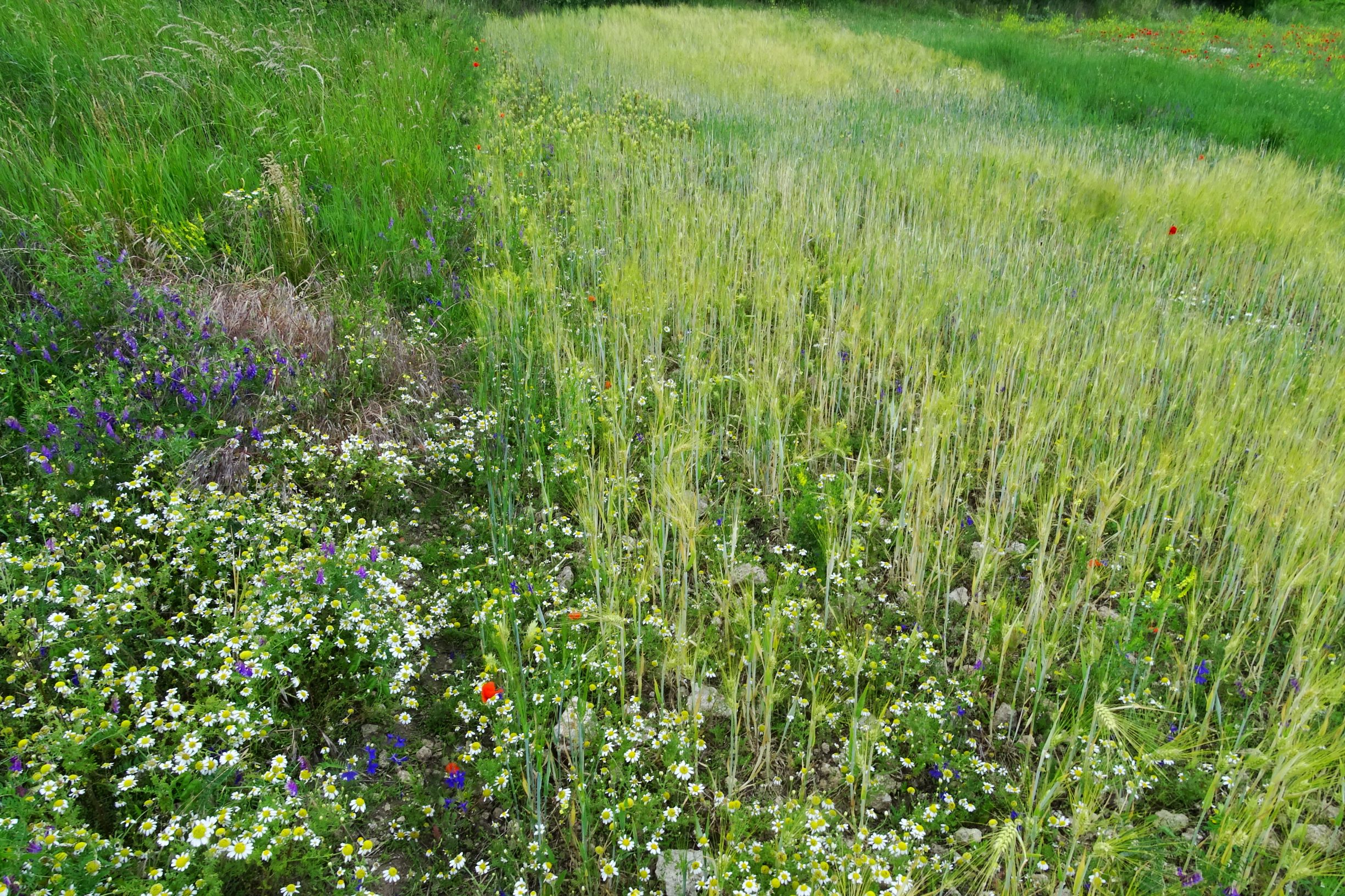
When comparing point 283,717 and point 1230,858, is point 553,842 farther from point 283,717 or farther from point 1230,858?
point 1230,858

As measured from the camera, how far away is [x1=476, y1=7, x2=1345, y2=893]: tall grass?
2.28 meters

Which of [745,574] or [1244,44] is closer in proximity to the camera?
[745,574]

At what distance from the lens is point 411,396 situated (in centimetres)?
377

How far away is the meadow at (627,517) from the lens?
2018 mm

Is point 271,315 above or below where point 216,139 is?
below

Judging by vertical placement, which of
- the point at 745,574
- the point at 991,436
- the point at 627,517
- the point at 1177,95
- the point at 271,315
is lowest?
the point at 745,574

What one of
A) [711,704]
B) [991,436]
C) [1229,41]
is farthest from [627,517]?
[1229,41]

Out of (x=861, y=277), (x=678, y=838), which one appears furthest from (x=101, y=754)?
(x=861, y=277)

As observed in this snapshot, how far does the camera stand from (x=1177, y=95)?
10.5 meters

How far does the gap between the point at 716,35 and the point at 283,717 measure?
Answer: 53.5ft

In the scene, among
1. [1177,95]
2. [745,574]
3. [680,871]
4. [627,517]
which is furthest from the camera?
[1177,95]

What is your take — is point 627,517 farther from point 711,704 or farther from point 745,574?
point 711,704

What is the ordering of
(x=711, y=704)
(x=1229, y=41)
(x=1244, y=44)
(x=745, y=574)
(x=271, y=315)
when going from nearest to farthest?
(x=711, y=704), (x=745, y=574), (x=271, y=315), (x=1244, y=44), (x=1229, y=41)

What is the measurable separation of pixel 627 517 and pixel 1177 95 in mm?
11800
